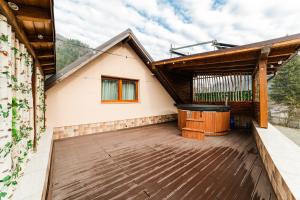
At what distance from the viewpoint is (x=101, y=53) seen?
5012mm

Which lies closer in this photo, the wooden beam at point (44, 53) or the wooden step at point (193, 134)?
the wooden beam at point (44, 53)

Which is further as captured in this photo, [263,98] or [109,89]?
[109,89]

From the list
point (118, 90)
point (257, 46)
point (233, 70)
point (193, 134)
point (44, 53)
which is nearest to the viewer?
point (44, 53)

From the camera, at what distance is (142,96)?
669 centimetres

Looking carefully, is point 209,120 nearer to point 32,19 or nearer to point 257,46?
point 257,46

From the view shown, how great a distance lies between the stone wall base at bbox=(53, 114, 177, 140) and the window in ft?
3.15

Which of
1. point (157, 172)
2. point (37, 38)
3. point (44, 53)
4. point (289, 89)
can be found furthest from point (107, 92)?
point (289, 89)

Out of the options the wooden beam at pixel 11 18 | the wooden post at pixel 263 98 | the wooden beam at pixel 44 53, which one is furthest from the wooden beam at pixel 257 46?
the wooden beam at pixel 11 18

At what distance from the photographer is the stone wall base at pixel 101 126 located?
14.6ft

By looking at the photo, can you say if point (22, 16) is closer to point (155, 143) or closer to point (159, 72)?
point (155, 143)

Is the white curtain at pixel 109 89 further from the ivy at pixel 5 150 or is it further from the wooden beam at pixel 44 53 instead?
the ivy at pixel 5 150

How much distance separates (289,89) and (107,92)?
18968mm

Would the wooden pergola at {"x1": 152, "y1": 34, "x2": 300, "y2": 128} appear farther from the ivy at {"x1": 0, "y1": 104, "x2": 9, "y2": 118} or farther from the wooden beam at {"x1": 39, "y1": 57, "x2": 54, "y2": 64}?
the ivy at {"x1": 0, "y1": 104, "x2": 9, "y2": 118}

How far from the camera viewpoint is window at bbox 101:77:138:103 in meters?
5.55
